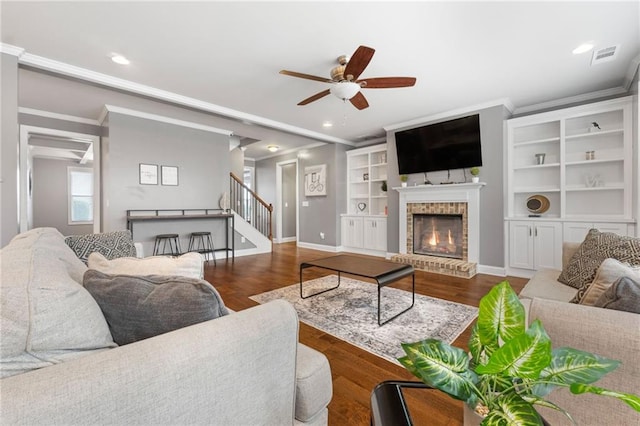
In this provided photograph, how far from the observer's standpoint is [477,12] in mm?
2287

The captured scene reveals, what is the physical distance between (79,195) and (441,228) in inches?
394

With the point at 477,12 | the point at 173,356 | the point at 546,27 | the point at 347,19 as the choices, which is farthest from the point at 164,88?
the point at 546,27

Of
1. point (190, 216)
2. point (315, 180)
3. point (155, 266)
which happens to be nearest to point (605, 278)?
A: point (155, 266)

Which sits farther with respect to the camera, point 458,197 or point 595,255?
point 458,197

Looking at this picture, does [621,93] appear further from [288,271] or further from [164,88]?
[164,88]

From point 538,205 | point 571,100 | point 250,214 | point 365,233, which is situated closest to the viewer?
point 571,100

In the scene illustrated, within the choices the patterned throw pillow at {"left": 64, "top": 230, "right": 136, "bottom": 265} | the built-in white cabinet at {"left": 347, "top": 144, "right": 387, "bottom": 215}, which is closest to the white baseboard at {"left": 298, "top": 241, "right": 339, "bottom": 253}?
the built-in white cabinet at {"left": 347, "top": 144, "right": 387, "bottom": 215}

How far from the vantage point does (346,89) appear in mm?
2867

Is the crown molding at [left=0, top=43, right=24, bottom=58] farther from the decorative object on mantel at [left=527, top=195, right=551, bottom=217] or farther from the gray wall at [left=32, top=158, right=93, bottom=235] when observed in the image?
the gray wall at [left=32, top=158, right=93, bottom=235]

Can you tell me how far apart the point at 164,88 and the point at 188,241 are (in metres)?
2.70

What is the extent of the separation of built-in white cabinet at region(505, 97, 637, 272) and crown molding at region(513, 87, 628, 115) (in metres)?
0.25

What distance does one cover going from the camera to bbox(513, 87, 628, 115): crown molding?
3.73 meters

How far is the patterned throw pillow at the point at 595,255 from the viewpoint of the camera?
5.85 ft

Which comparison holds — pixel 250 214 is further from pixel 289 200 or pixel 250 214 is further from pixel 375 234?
pixel 375 234
